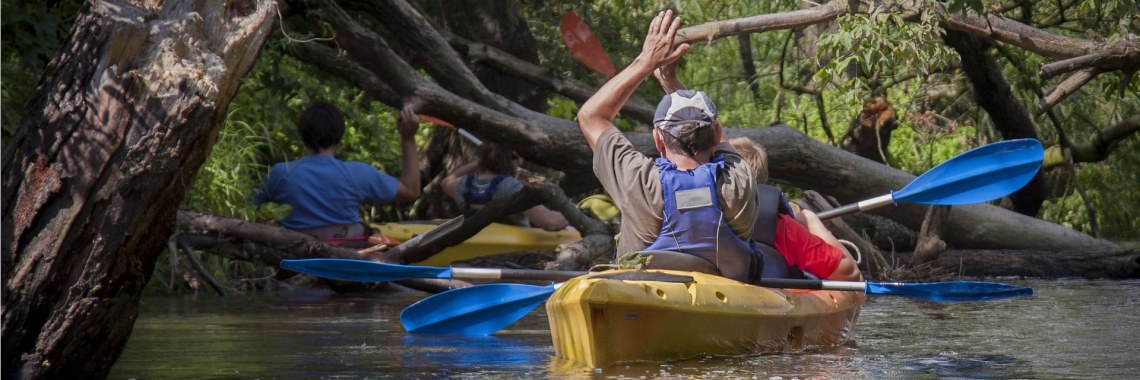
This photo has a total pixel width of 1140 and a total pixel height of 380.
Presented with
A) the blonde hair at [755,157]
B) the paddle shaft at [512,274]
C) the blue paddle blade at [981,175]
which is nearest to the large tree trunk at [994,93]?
the blue paddle blade at [981,175]

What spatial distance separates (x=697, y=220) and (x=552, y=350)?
1.11 metres

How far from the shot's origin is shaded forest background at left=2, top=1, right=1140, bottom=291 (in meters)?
9.57

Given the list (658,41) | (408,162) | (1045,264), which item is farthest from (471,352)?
(1045,264)

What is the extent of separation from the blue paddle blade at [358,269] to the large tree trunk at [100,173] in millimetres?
2023

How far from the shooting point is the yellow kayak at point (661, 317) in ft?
15.9

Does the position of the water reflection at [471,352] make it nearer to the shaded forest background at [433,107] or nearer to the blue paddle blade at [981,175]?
the shaded forest background at [433,107]

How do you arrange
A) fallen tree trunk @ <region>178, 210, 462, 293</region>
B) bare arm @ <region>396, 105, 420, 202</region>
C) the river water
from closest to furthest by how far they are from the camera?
the river water
fallen tree trunk @ <region>178, 210, 462, 293</region>
bare arm @ <region>396, 105, 420, 202</region>

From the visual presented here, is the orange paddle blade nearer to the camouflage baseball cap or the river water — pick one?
the river water

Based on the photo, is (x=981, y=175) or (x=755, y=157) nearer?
(x=755, y=157)

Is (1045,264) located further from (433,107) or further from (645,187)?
(645,187)

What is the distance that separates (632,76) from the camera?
5254mm

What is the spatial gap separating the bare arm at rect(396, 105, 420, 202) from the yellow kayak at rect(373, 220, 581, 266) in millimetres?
840

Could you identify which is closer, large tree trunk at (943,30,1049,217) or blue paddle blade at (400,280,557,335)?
blue paddle blade at (400,280,557,335)

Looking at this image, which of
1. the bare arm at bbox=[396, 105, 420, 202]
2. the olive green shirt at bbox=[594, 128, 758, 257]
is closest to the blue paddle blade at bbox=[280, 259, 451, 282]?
the olive green shirt at bbox=[594, 128, 758, 257]
